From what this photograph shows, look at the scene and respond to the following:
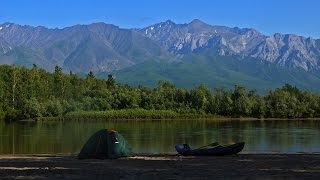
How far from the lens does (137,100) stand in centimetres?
15388

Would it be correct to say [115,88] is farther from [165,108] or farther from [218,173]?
[218,173]

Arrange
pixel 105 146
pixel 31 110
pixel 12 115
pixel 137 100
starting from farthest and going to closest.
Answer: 1. pixel 137 100
2. pixel 31 110
3. pixel 12 115
4. pixel 105 146

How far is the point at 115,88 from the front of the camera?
16475 centimetres

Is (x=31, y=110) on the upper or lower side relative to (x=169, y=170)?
upper

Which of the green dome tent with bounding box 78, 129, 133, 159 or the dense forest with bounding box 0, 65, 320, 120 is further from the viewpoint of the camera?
the dense forest with bounding box 0, 65, 320, 120

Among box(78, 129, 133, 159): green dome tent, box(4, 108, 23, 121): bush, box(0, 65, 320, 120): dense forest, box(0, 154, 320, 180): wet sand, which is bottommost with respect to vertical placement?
box(0, 154, 320, 180): wet sand

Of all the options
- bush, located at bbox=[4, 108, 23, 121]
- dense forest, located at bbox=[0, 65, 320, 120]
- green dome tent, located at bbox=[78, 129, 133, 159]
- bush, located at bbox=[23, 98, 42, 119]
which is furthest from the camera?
dense forest, located at bbox=[0, 65, 320, 120]

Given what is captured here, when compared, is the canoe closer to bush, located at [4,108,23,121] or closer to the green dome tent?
the green dome tent

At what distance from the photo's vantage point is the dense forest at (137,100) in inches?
5699

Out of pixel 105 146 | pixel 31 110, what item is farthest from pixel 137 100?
pixel 105 146

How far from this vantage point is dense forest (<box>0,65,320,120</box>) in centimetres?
14475

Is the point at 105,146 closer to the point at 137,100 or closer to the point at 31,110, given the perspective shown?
the point at 31,110

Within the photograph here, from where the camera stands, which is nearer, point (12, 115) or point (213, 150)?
point (213, 150)

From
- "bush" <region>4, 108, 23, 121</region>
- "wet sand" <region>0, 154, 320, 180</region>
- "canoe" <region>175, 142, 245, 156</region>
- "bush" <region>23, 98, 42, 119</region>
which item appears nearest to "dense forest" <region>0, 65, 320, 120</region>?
"bush" <region>23, 98, 42, 119</region>
